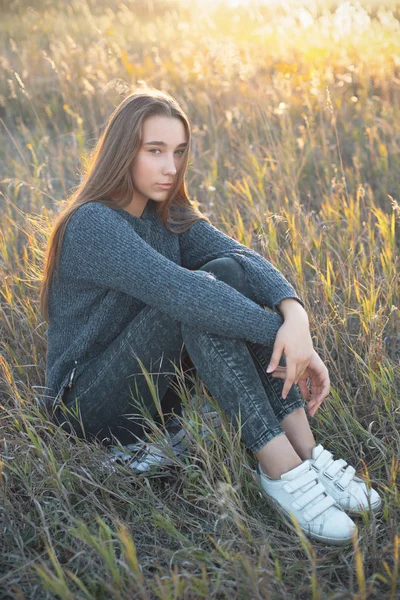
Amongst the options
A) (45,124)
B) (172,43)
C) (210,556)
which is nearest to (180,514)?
(210,556)

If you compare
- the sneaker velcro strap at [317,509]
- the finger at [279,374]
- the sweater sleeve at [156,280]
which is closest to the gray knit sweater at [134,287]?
the sweater sleeve at [156,280]

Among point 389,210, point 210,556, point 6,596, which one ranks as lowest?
point 6,596

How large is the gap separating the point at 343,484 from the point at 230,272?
723 mm

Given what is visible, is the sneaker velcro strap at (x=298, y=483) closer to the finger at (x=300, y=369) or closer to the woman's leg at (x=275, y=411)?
the woman's leg at (x=275, y=411)

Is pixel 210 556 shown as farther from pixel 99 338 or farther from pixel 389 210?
pixel 389 210

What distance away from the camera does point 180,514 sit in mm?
1804

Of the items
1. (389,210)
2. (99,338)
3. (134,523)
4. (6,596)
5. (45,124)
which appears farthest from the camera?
(45,124)

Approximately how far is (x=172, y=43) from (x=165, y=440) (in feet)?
16.6

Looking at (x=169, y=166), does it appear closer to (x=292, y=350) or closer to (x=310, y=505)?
(x=292, y=350)

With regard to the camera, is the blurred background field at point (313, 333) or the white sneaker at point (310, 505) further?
the white sneaker at point (310, 505)

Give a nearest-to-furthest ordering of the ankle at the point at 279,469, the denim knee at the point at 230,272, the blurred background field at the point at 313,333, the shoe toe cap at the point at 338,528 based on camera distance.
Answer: the blurred background field at the point at 313,333 < the shoe toe cap at the point at 338,528 < the ankle at the point at 279,469 < the denim knee at the point at 230,272

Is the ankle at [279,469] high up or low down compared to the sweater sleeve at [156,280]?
down

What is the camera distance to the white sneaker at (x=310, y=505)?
1630mm

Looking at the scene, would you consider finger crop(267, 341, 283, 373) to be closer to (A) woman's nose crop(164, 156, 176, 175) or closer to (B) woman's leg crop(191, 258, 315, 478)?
(B) woman's leg crop(191, 258, 315, 478)
